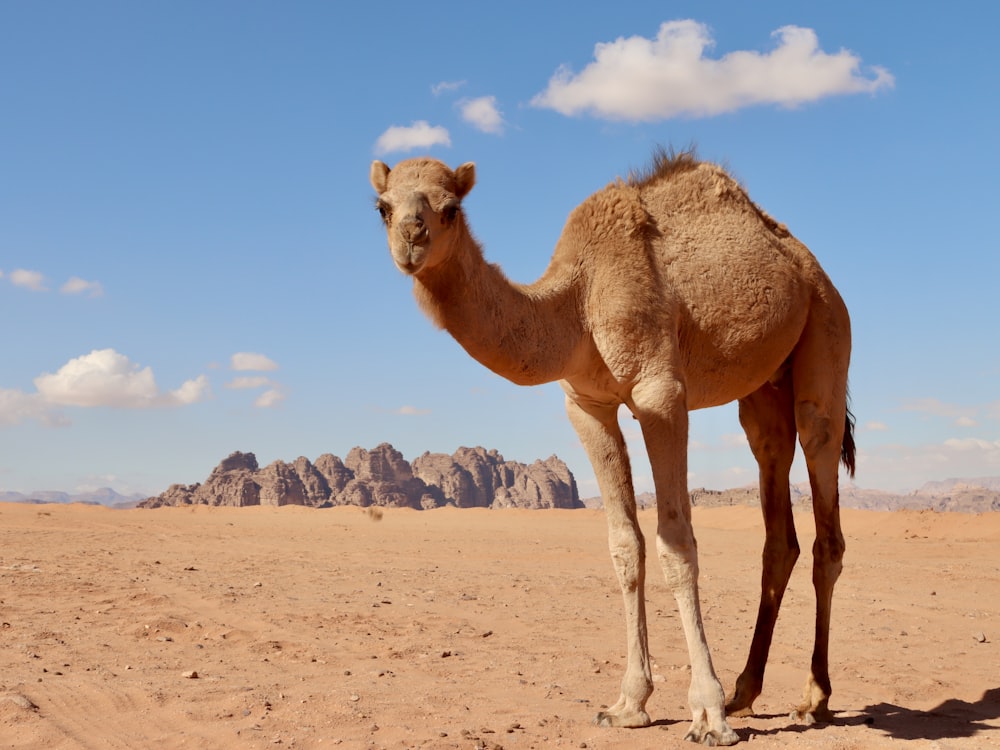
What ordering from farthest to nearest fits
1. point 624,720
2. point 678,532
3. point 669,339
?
1. point 624,720
2. point 669,339
3. point 678,532

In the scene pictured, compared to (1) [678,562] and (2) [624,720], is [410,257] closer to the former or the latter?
(1) [678,562]

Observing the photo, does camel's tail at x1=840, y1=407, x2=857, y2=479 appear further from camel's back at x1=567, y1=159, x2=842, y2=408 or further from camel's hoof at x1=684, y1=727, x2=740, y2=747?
camel's hoof at x1=684, y1=727, x2=740, y2=747

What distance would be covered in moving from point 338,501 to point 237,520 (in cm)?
5774

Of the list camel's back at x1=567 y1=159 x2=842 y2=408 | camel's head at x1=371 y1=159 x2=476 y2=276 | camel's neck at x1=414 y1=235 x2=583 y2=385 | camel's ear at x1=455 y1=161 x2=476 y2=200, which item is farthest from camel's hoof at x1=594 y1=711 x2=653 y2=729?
camel's ear at x1=455 y1=161 x2=476 y2=200

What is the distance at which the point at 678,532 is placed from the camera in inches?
238

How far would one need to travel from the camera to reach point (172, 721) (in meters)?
6.34

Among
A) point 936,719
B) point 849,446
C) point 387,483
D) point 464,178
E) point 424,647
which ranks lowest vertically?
point 936,719

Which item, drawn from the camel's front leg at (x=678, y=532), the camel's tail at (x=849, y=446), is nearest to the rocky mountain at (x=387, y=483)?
the camel's tail at (x=849, y=446)

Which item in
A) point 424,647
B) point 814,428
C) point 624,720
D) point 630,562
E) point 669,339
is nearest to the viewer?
point 669,339

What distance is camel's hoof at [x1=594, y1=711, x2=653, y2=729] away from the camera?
6.34 m

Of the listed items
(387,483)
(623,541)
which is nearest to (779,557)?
(623,541)

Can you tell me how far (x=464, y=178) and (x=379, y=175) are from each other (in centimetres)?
52

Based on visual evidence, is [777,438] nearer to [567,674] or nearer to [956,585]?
[567,674]

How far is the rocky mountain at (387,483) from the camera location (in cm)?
8162
